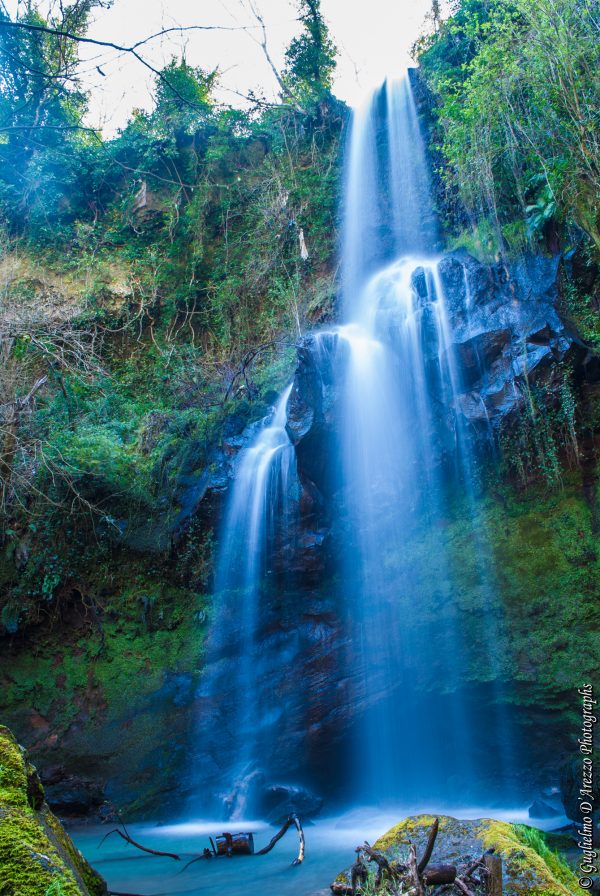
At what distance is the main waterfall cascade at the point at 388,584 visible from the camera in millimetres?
8414

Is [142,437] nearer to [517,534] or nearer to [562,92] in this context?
[517,534]

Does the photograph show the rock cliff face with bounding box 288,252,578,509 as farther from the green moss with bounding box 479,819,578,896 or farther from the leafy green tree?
the leafy green tree

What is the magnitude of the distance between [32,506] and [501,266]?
951cm

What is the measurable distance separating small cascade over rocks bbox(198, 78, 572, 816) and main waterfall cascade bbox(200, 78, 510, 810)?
0.08ft

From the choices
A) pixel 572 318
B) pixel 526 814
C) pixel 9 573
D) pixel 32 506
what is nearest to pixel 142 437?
pixel 32 506

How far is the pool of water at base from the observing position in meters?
5.28

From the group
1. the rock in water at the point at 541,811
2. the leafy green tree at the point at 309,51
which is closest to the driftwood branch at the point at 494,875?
the rock in water at the point at 541,811

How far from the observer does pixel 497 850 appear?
312cm

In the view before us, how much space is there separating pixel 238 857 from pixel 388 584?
167 inches

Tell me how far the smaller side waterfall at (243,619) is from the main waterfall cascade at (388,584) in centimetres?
2

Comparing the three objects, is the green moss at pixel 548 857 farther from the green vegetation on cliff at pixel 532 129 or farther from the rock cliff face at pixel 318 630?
the green vegetation on cliff at pixel 532 129

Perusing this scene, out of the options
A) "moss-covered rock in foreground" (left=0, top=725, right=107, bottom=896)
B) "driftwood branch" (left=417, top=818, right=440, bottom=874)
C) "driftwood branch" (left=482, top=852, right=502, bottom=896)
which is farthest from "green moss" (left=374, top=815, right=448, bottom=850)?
"moss-covered rock in foreground" (left=0, top=725, right=107, bottom=896)

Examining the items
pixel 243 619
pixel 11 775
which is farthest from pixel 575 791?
pixel 11 775

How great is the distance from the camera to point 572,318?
8344 millimetres
